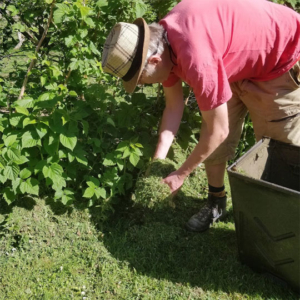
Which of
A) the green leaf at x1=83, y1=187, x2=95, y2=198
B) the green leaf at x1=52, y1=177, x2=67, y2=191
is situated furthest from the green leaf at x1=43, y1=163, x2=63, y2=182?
the green leaf at x1=83, y1=187, x2=95, y2=198

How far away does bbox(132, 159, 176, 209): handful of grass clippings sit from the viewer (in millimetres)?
2408

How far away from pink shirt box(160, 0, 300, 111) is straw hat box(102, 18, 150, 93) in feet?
0.48

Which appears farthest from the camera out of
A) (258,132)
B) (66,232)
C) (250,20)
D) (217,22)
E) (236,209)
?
(66,232)

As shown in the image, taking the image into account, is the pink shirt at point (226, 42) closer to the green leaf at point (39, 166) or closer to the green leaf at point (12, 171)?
the green leaf at point (39, 166)

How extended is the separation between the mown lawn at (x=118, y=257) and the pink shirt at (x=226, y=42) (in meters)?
1.25

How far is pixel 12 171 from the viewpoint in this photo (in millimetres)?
2590

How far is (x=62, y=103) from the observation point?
278 centimetres

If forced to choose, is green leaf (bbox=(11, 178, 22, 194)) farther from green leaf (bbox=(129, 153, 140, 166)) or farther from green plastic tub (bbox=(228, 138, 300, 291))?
green plastic tub (bbox=(228, 138, 300, 291))

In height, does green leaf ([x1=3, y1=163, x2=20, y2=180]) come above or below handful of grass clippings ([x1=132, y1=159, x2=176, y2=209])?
below

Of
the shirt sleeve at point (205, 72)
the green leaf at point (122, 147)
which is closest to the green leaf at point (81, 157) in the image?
the green leaf at point (122, 147)

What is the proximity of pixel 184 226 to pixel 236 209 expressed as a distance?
785mm

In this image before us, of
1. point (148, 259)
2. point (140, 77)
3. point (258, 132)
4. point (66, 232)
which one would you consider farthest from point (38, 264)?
point (258, 132)

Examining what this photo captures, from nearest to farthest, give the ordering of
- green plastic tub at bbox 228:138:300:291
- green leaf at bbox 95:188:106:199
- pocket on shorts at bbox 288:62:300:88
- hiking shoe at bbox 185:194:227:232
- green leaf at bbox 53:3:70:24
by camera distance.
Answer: green plastic tub at bbox 228:138:300:291 < pocket on shorts at bbox 288:62:300:88 < green leaf at bbox 53:3:70:24 < green leaf at bbox 95:188:106:199 < hiking shoe at bbox 185:194:227:232

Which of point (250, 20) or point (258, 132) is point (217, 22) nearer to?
point (250, 20)
